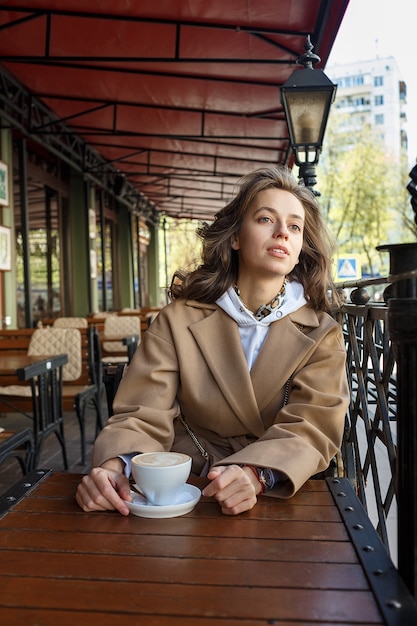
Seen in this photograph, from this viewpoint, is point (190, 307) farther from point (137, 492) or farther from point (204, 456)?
point (137, 492)

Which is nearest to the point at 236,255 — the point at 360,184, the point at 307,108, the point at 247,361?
the point at 247,361

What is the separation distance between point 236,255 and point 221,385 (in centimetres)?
53

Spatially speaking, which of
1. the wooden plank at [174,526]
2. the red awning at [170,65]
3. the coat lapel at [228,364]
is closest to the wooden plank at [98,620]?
the wooden plank at [174,526]

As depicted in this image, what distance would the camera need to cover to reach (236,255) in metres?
2.01

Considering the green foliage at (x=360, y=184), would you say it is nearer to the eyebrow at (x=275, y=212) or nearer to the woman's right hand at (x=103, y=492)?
the eyebrow at (x=275, y=212)

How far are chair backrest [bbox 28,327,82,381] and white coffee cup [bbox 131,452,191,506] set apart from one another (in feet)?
13.3

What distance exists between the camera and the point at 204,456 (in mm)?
1751

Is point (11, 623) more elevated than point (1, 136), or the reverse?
point (1, 136)

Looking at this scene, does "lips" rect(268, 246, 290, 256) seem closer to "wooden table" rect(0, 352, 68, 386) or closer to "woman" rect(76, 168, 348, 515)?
"woman" rect(76, 168, 348, 515)

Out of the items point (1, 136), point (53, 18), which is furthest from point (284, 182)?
point (1, 136)

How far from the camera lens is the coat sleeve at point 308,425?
136 centimetres

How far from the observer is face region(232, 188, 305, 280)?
5.74ft

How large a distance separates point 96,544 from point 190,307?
87 centimetres

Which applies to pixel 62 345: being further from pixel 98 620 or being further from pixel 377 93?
pixel 377 93
